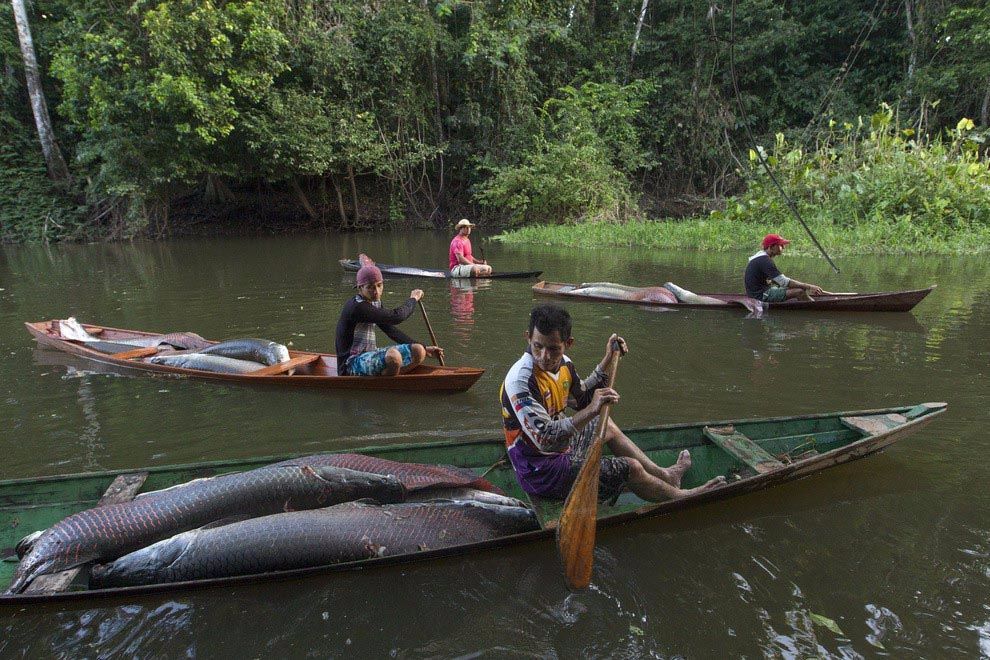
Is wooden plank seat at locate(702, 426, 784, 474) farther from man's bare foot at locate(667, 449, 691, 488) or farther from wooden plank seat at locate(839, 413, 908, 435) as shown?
wooden plank seat at locate(839, 413, 908, 435)

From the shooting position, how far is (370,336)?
6.26 m

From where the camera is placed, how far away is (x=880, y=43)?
22094 millimetres

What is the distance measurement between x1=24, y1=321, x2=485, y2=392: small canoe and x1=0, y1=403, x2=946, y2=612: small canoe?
6.10ft

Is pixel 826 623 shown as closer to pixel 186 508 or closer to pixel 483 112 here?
pixel 186 508

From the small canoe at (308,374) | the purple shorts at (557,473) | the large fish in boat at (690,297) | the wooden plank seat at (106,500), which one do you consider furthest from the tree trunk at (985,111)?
the wooden plank seat at (106,500)

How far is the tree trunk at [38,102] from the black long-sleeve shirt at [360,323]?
63.8 ft

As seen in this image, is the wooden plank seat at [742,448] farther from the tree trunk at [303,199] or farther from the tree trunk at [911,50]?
the tree trunk at [911,50]

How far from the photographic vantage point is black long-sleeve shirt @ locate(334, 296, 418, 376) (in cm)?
597

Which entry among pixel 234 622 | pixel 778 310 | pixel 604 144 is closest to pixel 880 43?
pixel 604 144

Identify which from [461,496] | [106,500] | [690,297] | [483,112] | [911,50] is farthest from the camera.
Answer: [483,112]

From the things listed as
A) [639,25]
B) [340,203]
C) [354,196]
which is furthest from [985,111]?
[340,203]

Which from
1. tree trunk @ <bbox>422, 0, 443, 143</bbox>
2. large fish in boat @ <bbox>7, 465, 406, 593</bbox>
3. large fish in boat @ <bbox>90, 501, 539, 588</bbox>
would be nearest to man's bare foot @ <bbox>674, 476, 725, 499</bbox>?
large fish in boat @ <bbox>90, 501, 539, 588</bbox>

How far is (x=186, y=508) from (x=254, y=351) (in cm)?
360

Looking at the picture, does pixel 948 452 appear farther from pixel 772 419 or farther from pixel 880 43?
pixel 880 43
